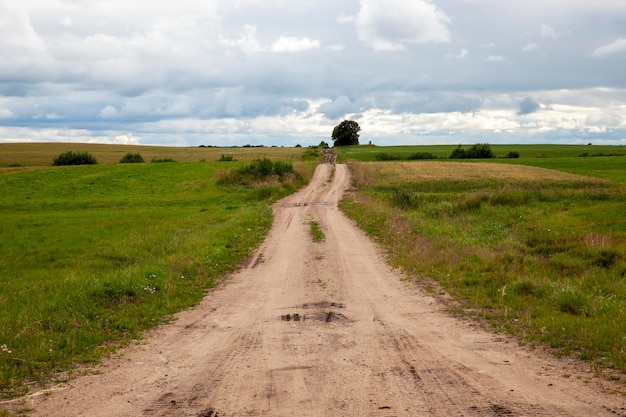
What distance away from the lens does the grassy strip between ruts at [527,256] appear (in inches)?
377

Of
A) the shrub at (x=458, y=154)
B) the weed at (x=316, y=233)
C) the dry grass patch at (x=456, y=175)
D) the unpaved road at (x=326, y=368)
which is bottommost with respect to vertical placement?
the weed at (x=316, y=233)

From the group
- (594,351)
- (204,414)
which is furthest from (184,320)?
(594,351)

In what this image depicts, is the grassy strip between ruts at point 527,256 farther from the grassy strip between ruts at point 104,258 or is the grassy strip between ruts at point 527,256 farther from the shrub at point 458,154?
the shrub at point 458,154

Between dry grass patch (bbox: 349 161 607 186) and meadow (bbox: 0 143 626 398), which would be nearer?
meadow (bbox: 0 143 626 398)

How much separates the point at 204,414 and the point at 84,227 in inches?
1044

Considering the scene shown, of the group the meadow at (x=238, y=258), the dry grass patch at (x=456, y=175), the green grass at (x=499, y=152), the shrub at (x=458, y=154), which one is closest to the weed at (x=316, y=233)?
the meadow at (x=238, y=258)

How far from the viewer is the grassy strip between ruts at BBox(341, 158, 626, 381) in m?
9.57

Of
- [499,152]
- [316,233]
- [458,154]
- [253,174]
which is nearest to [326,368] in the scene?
[316,233]

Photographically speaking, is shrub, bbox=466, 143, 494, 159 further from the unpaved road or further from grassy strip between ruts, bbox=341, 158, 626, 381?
the unpaved road

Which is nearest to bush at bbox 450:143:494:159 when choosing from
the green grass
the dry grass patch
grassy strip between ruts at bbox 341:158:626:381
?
the green grass

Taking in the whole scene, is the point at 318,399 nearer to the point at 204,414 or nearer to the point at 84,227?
the point at 204,414

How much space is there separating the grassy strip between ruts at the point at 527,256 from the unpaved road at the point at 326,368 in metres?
1.05

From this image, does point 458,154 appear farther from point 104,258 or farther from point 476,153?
point 104,258

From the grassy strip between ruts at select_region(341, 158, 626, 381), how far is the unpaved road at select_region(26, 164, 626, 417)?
105 cm
